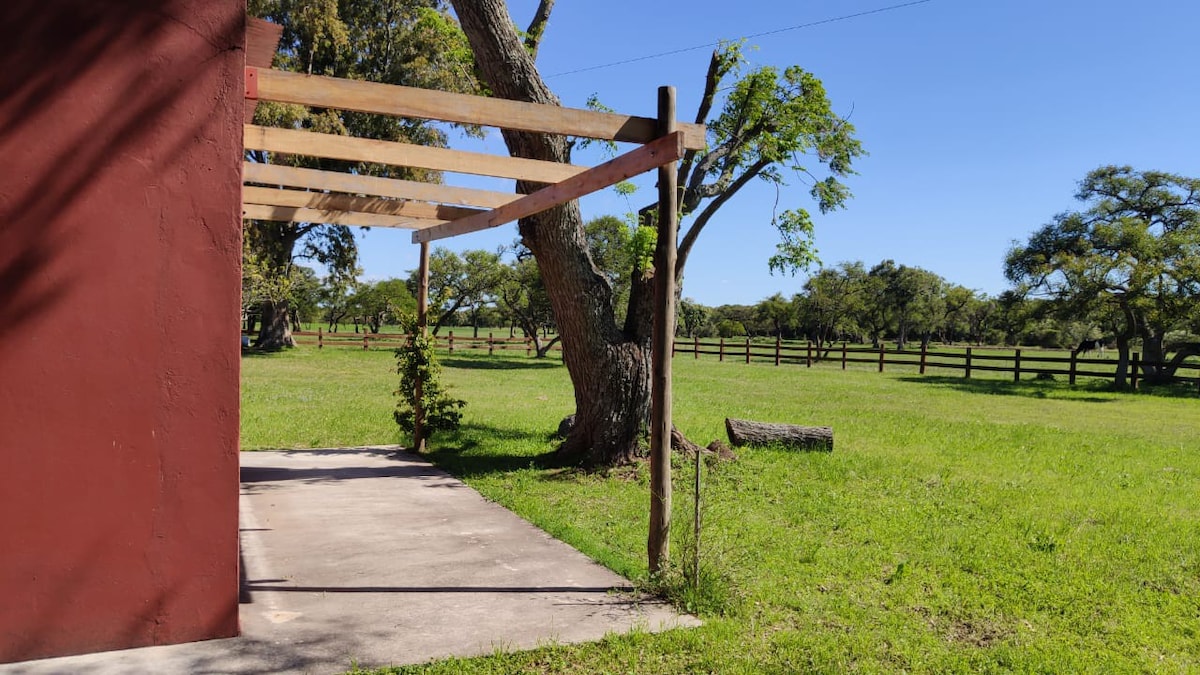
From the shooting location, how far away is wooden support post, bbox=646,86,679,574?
14.1 feet

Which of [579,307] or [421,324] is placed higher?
[579,307]

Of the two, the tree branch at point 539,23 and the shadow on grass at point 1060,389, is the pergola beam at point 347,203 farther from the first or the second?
the shadow on grass at point 1060,389

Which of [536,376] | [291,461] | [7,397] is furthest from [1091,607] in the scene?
[536,376]

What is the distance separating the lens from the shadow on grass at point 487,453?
8102 mm

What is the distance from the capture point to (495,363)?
91.4 feet

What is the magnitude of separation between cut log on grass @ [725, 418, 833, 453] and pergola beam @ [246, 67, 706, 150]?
5402 mm

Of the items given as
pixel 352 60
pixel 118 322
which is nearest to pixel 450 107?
pixel 118 322

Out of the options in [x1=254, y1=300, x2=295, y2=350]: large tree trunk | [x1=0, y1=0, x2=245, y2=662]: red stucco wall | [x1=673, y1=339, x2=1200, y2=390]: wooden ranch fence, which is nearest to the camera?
[x1=0, y1=0, x2=245, y2=662]: red stucco wall

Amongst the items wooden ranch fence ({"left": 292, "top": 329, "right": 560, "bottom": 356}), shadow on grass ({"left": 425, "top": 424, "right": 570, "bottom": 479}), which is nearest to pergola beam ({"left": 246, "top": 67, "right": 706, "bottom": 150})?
shadow on grass ({"left": 425, "top": 424, "right": 570, "bottom": 479})

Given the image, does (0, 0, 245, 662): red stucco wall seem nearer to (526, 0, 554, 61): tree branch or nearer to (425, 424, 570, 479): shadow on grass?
(425, 424, 570, 479): shadow on grass

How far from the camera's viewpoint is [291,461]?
8562 millimetres

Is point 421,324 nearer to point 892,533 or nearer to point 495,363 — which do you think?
point 892,533

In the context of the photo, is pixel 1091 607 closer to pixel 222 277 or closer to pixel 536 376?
pixel 222 277

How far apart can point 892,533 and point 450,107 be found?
4.46m
